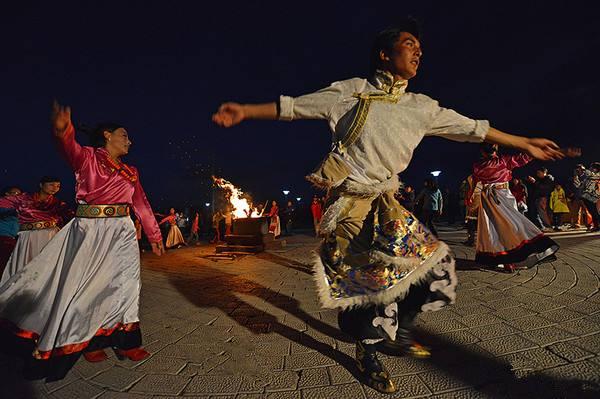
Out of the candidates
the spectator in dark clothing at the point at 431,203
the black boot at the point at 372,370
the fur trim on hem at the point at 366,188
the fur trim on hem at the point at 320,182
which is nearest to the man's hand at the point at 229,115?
the fur trim on hem at the point at 320,182

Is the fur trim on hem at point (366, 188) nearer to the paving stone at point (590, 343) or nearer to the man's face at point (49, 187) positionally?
the paving stone at point (590, 343)

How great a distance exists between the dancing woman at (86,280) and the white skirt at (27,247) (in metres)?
1.91

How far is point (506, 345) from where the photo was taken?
2340 millimetres

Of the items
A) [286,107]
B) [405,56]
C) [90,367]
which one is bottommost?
[90,367]

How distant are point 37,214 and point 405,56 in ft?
18.2

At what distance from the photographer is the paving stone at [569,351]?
6.79 feet

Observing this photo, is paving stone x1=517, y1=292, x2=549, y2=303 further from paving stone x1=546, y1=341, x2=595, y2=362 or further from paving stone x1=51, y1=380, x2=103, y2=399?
paving stone x1=51, y1=380, x2=103, y2=399

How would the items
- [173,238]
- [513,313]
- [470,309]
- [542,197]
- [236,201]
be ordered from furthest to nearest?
[173,238]
[542,197]
[236,201]
[470,309]
[513,313]

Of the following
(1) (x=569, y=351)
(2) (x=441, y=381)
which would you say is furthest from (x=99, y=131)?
(1) (x=569, y=351)

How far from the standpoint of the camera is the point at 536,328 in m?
2.59

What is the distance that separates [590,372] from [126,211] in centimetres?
371

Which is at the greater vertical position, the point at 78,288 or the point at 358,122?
the point at 358,122

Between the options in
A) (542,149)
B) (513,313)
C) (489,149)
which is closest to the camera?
(542,149)

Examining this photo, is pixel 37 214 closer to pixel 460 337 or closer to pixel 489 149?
pixel 460 337
